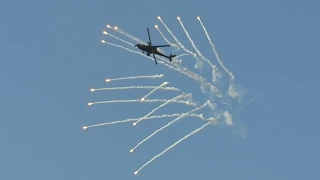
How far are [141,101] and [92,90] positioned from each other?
7.99 metres

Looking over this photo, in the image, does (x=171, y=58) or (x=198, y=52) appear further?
(x=171, y=58)

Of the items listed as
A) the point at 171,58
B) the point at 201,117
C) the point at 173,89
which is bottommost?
the point at 201,117

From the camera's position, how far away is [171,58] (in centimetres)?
8150

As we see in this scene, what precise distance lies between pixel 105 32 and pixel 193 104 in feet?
60.4

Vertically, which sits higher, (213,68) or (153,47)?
(153,47)

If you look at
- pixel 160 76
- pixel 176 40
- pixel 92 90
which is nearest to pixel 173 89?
pixel 160 76

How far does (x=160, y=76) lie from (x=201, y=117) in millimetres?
9467

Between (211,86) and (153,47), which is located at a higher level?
(153,47)

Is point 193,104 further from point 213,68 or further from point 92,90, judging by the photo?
point 92,90

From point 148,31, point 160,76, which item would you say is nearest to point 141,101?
point 160,76

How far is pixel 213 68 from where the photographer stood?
7875 centimetres

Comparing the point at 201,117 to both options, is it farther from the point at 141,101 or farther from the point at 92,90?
the point at 92,90

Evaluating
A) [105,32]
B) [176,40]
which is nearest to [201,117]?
[176,40]

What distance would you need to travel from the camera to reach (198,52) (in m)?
75.6
